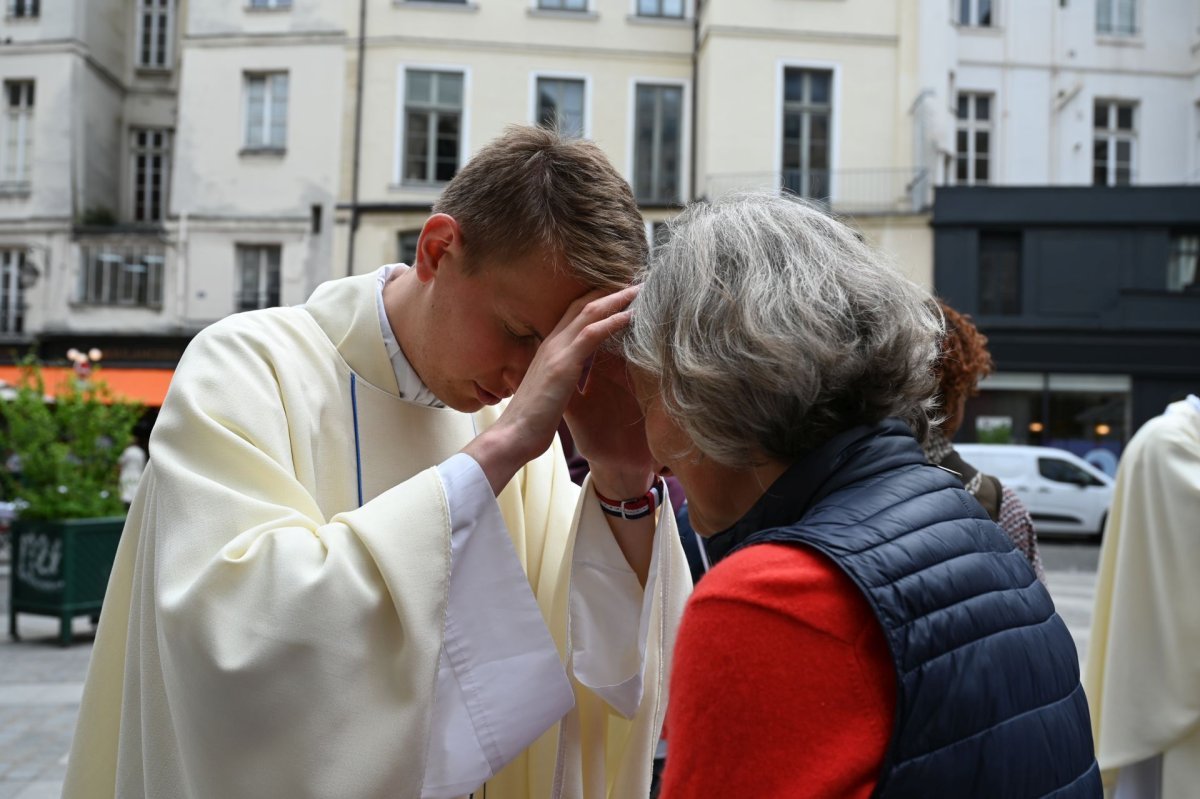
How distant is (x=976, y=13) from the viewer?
21.3 meters

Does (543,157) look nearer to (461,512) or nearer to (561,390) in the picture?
(561,390)

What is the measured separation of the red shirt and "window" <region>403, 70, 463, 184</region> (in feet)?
63.2

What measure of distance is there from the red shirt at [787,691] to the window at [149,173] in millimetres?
23213

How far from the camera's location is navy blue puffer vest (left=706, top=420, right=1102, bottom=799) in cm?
111

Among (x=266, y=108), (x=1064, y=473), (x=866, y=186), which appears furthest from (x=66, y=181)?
(x=1064, y=473)

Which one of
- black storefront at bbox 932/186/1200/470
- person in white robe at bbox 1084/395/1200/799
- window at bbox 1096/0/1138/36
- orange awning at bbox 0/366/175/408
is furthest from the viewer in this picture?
window at bbox 1096/0/1138/36

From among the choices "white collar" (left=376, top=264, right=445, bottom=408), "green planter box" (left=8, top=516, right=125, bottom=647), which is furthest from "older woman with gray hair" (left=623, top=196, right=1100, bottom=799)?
"green planter box" (left=8, top=516, right=125, bottom=647)

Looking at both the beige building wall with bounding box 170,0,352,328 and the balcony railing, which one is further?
→ the beige building wall with bounding box 170,0,352,328

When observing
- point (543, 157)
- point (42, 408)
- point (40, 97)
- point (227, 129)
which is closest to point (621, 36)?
point (227, 129)

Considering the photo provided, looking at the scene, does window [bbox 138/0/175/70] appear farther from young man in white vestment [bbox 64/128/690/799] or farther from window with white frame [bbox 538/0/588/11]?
young man in white vestment [bbox 64/128/690/799]

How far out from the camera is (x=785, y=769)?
1.09m

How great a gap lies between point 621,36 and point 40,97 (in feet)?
35.8

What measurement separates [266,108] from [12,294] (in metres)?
5.78

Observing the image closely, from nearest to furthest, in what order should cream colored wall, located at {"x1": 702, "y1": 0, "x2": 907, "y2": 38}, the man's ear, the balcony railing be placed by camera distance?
the man's ear
the balcony railing
cream colored wall, located at {"x1": 702, "y1": 0, "x2": 907, "y2": 38}
